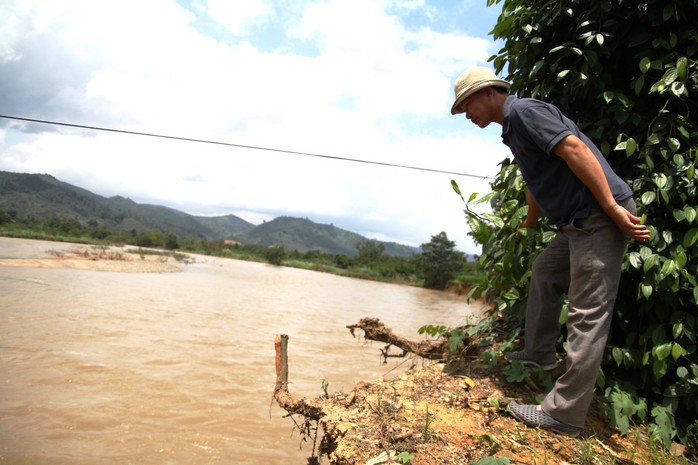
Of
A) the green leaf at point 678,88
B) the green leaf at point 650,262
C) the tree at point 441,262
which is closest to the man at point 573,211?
the green leaf at point 650,262

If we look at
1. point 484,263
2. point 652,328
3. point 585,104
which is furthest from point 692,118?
point 484,263

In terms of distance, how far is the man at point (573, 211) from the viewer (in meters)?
1.74

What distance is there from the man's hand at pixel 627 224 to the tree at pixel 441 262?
102 ft

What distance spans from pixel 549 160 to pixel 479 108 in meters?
0.42

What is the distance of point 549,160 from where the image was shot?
1.88 m

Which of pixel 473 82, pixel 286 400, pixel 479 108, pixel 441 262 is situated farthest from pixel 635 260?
pixel 441 262

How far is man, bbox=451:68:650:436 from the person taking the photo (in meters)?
1.74

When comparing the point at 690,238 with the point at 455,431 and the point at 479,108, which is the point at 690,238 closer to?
the point at 479,108

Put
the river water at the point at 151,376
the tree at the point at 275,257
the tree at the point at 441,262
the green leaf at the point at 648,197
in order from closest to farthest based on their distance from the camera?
the green leaf at the point at 648,197 → the river water at the point at 151,376 → the tree at the point at 441,262 → the tree at the point at 275,257

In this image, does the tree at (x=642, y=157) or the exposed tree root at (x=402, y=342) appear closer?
the tree at (x=642, y=157)

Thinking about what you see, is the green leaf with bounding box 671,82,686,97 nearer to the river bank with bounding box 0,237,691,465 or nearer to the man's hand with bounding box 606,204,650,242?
the man's hand with bounding box 606,204,650,242

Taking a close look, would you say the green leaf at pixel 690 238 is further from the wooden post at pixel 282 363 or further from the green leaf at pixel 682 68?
the wooden post at pixel 282 363

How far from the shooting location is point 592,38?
220cm

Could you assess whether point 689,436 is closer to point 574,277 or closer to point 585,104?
point 574,277
